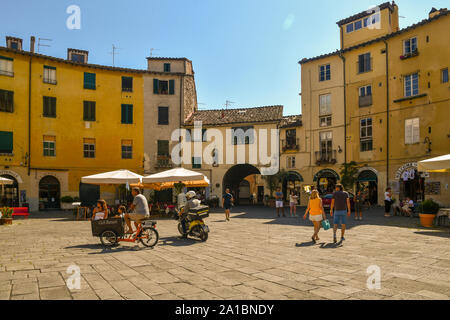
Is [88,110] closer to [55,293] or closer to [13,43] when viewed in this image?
[13,43]

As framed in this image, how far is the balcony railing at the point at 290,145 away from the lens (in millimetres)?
30803

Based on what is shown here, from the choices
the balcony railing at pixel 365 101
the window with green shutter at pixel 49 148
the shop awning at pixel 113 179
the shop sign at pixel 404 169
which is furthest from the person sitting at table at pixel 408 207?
the window with green shutter at pixel 49 148

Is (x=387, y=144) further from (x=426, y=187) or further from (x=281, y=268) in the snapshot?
(x=281, y=268)

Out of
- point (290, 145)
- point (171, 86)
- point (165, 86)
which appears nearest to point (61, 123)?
point (165, 86)

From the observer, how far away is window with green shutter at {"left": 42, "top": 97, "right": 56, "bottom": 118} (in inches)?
1088

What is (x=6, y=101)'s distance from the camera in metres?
Result: 25.9

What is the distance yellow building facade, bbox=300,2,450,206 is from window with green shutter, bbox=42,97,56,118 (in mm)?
21316

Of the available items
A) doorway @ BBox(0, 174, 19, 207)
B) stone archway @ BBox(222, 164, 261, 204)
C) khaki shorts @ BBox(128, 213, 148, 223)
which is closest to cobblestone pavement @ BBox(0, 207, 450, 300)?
khaki shorts @ BBox(128, 213, 148, 223)

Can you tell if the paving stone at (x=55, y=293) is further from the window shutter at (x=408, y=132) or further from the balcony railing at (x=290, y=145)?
the balcony railing at (x=290, y=145)

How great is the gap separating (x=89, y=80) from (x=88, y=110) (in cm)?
266

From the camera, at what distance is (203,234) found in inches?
411
